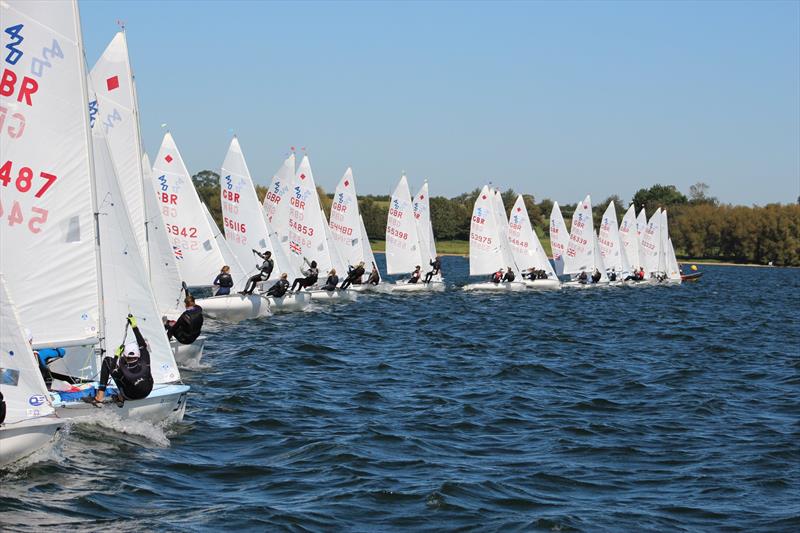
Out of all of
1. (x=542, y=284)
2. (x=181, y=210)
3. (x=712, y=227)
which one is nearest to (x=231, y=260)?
(x=181, y=210)

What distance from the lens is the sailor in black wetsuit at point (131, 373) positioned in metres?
13.5

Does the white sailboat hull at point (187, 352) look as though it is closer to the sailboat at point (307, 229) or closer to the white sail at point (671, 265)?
the sailboat at point (307, 229)

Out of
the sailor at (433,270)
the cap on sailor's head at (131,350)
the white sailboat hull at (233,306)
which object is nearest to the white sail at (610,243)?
the sailor at (433,270)

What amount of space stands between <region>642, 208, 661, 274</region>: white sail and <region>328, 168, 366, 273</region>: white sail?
3319 cm

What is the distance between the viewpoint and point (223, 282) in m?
29.6

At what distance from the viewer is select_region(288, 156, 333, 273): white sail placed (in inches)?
1564

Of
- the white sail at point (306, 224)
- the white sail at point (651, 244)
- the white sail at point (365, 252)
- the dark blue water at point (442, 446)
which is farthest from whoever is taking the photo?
the white sail at point (651, 244)

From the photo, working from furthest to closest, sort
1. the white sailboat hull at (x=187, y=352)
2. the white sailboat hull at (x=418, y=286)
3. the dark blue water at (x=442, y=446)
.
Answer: the white sailboat hull at (x=418, y=286) < the white sailboat hull at (x=187, y=352) < the dark blue water at (x=442, y=446)

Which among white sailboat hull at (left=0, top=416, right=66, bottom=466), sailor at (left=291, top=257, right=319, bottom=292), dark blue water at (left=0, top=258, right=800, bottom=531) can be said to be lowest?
dark blue water at (left=0, top=258, right=800, bottom=531)

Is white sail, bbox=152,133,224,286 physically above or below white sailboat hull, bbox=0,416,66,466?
above

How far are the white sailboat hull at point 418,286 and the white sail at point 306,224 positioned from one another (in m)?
6.36

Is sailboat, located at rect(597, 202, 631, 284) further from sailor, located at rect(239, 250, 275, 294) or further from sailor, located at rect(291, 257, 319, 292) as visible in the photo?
sailor, located at rect(239, 250, 275, 294)

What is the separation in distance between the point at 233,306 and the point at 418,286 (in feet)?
58.0

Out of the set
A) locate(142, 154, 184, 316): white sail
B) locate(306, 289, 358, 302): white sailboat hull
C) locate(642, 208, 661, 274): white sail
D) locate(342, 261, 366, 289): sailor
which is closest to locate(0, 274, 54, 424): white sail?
locate(142, 154, 184, 316): white sail
